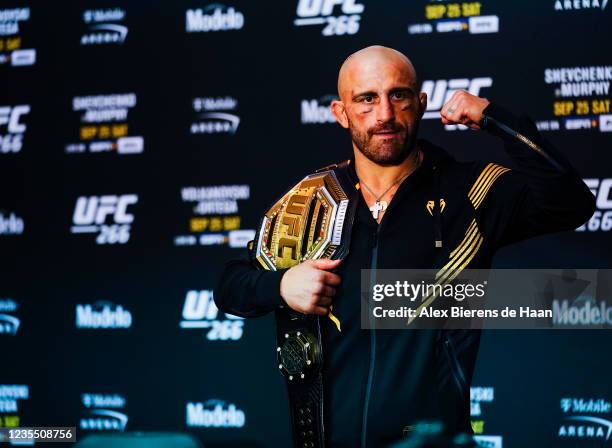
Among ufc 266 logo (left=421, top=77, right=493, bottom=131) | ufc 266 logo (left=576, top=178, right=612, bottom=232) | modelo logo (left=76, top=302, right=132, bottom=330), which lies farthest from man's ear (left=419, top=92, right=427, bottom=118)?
modelo logo (left=76, top=302, right=132, bottom=330)

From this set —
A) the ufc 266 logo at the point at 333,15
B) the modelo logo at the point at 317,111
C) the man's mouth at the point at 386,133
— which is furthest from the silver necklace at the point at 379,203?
the ufc 266 logo at the point at 333,15

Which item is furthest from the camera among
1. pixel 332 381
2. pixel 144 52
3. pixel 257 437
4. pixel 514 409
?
pixel 144 52

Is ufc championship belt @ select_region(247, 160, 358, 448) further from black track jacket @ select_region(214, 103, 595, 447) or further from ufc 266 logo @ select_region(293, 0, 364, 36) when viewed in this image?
ufc 266 logo @ select_region(293, 0, 364, 36)

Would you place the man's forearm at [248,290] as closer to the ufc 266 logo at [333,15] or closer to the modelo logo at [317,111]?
the modelo logo at [317,111]

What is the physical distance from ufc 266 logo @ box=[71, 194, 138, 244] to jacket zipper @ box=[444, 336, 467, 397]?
2346 mm

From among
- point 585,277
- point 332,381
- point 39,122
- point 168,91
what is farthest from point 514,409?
point 39,122

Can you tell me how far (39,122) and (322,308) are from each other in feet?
9.02

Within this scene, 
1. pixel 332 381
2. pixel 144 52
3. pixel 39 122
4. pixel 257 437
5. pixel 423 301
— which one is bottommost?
pixel 257 437

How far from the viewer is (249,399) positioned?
3.87 meters

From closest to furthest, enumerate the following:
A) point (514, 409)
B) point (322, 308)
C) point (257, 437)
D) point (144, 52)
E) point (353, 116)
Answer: point (322, 308) → point (353, 116) → point (514, 409) → point (257, 437) → point (144, 52)

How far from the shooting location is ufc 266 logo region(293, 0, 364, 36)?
3.85 metres

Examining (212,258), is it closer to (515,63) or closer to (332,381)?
(515,63)

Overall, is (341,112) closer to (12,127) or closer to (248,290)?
(248,290)

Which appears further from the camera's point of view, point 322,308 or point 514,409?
point 514,409
